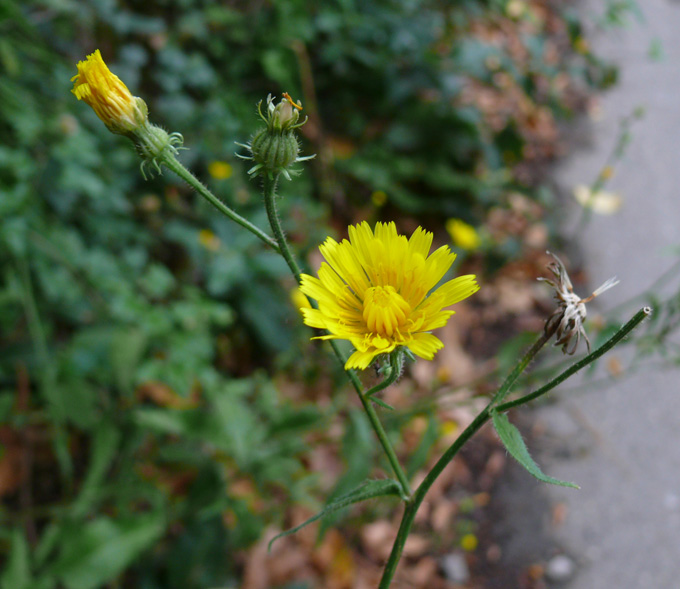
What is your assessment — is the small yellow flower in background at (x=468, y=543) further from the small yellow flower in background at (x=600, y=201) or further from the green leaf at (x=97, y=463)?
the small yellow flower in background at (x=600, y=201)

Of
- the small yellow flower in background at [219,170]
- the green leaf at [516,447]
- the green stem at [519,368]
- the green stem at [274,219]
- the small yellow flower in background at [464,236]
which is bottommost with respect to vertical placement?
the green leaf at [516,447]

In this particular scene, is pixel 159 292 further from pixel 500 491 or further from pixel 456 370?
pixel 500 491

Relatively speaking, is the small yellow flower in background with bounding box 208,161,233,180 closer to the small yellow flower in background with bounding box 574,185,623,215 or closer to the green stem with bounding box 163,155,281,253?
the green stem with bounding box 163,155,281,253

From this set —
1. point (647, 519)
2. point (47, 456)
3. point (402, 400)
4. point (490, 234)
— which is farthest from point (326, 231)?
point (647, 519)

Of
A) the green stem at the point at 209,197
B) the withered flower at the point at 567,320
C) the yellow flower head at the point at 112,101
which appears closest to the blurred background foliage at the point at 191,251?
the withered flower at the point at 567,320

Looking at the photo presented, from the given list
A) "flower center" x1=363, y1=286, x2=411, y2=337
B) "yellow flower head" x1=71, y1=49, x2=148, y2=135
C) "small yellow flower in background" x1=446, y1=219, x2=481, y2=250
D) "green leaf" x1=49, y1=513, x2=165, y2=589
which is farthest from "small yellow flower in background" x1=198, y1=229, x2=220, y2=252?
"flower center" x1=363, y1=286, x2=411, y2=337
